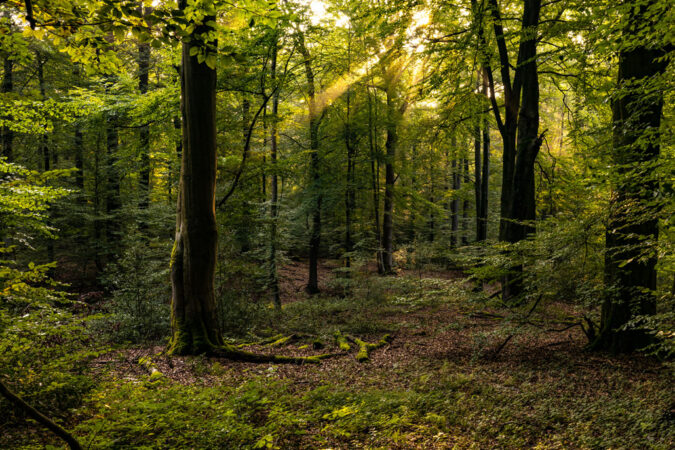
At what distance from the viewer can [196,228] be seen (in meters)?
6.62

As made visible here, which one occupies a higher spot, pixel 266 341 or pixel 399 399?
pixel 399 399

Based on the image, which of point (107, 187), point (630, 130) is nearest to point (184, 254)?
point (630, 130)

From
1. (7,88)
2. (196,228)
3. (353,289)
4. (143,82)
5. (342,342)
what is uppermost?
(143,82)

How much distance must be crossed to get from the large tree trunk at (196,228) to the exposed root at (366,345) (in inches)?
115

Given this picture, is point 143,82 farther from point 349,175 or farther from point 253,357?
point 253,357

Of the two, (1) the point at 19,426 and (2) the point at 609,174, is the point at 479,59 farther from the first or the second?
(1) the point at 19,426

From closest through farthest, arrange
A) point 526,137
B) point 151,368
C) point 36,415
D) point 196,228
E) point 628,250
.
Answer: point 36,415 → point 628,250 → point 151,368 → point 196,228 → point 526,137

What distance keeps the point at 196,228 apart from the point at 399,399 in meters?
4.65

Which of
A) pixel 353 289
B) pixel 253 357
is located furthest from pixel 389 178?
pixel 253 357

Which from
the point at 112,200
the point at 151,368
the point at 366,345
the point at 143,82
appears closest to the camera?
the point at 151,368

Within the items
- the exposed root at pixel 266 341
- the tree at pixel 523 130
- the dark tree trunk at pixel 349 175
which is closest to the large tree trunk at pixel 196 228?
the exposed root at pixel 266 341

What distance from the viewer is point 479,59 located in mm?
9094

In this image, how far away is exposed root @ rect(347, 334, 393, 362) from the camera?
732 cm

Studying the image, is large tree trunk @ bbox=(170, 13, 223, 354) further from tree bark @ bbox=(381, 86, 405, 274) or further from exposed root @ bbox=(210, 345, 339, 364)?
tree bark @ bbox=(381, 86, 405, 274)
